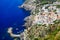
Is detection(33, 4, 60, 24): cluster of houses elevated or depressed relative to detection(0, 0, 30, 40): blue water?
depressed

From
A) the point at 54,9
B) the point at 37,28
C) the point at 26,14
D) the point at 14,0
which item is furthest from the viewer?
the point at 14,0

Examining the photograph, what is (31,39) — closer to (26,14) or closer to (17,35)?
(17,35)

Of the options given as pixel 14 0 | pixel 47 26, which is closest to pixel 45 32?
pixel 47 26

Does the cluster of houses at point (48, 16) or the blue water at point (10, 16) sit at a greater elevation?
the blue water at point (10, 16)

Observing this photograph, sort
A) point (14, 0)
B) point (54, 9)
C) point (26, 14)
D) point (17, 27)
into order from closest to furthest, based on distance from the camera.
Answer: point (54, 9)
point (17, 27)
point (26, 14)
point (14, 0)

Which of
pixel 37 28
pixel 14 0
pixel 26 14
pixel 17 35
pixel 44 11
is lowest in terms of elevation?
pixel 37 28

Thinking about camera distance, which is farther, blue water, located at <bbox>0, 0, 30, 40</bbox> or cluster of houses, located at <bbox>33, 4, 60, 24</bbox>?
blue water, located at <bbox>0, 0, 30, 40</bbox>

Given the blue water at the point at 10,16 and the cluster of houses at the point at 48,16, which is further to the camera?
the blue water at the point at 10,16

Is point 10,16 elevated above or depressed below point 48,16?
above
